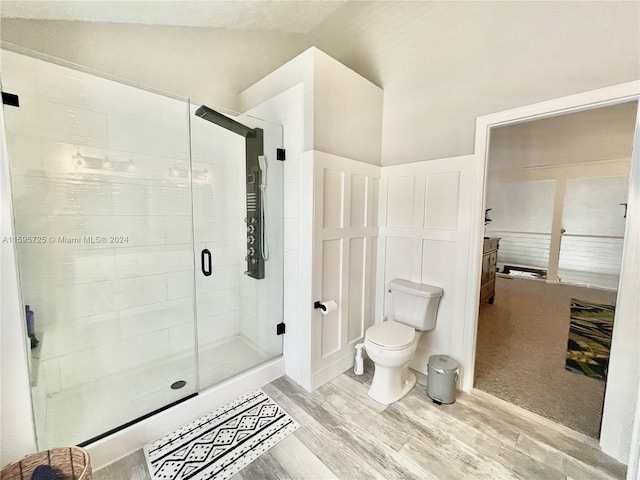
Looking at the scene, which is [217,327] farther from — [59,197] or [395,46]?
[395,46]

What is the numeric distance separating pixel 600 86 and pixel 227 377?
9.65 feet

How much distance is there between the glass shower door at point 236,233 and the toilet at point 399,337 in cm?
83

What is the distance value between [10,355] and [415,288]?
7.57 feet

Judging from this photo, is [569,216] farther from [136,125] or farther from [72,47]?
[72,47]

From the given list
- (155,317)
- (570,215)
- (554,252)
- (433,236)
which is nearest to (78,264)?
(155,317)

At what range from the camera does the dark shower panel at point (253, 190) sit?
7.39ft

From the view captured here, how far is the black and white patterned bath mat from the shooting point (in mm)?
1386

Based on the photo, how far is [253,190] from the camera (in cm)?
234

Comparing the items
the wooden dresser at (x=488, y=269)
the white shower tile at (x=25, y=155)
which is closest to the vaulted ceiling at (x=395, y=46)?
the white shower tile at (x=25, y=155)

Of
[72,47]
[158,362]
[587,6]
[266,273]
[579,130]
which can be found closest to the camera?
[587,6]

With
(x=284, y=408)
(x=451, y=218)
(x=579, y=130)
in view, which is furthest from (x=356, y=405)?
(x=579, y=130)

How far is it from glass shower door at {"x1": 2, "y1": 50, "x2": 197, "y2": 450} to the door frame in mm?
2064

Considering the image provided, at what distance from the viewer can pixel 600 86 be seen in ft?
4.75

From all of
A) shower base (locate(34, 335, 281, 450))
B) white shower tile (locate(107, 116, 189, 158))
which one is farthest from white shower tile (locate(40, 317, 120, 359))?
white shower tile (locate(107, 116, 189, 158))
